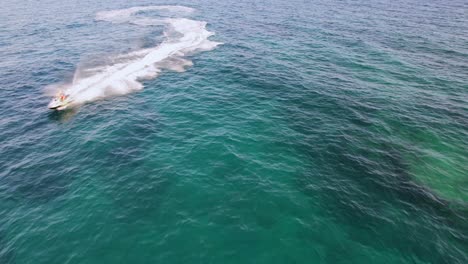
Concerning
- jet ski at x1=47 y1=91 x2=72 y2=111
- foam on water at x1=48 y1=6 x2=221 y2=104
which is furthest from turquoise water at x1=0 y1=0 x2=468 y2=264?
foam on water at x1=48 y1=6 x2=221 y2=104

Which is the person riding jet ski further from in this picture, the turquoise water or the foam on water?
the turquoise water

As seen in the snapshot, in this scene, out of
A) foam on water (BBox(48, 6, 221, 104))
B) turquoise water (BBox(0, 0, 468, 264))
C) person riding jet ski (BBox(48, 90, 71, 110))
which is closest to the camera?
turquoise water (BBox(0, 0, 468, 264))

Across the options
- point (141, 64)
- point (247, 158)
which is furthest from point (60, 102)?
point (247, 158)

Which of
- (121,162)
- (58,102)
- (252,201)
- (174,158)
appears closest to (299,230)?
(252,201)

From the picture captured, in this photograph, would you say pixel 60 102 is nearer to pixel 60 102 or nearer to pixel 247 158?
pixel 60 102

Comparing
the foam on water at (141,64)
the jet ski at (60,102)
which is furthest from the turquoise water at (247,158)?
the foam on water at (141,64)

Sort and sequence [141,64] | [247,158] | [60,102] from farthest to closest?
[141,64], [60,102], [247,158]
